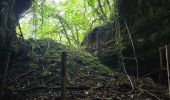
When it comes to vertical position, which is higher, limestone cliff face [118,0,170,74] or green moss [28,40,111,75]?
limestone cliff face [118,0,170,74]

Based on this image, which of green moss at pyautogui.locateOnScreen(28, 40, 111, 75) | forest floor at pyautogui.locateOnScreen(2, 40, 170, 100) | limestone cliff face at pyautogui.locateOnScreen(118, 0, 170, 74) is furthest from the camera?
green moss at pyautogui.locateOnScreen(28, 40, 111, 75)

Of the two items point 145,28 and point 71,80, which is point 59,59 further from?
point 145,28

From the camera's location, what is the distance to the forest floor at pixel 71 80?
6664 millimetres

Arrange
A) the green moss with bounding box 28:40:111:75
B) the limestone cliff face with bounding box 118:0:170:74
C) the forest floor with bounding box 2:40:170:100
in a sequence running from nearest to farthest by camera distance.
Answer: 1. the forest floor with bounding box 2:40:170:100
2. the limestone cliff face with bounding box 118:0:170:74
3. the green moss with bounding box 28:40:111:75

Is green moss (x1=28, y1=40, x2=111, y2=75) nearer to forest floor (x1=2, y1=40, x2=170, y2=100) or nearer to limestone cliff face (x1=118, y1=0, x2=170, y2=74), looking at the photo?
forest floor (x1=2, y1=40, x2=170, y2=100)

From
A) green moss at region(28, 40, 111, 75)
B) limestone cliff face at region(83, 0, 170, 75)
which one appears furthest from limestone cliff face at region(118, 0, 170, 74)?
green moss at region(28, 40, 111, 75)

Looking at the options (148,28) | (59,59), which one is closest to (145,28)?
(148,28)

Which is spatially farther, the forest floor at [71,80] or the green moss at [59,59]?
the green moss at [59,59]

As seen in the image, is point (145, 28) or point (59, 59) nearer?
point (145, 28)

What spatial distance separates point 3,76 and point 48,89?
52.1 inches

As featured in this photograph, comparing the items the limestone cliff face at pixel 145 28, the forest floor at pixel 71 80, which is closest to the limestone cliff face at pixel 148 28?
the limestone cliff face at pixel 145 28

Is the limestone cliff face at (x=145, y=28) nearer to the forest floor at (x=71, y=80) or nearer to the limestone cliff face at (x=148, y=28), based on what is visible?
the limestone cliff face at (x=148, y=28)

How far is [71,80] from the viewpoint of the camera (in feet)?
26.0

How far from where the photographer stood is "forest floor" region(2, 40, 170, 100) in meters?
6.66
